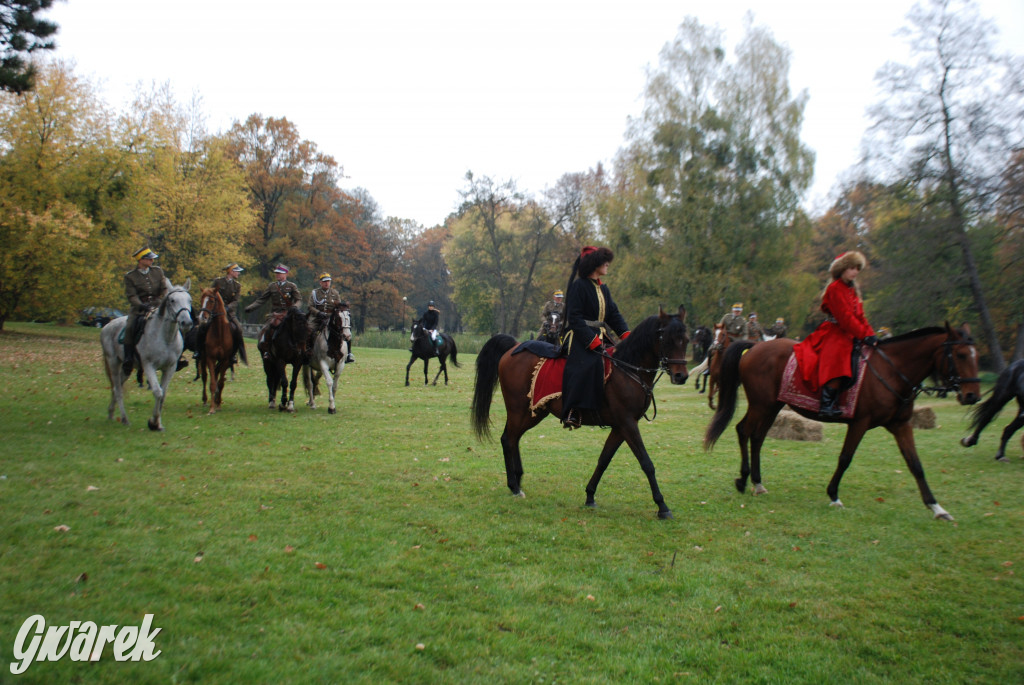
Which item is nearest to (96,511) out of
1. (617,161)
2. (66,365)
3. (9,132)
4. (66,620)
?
(66,620)

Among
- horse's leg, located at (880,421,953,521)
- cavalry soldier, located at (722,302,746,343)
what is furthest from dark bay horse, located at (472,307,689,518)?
cavalry soldier, located at (722,302,746,343)

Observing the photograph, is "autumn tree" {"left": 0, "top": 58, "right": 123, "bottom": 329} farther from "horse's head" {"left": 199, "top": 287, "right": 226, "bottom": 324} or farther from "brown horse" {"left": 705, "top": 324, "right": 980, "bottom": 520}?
"brown horse" {"left": 705, "top": 324, "right": 980, "bottom": 520}

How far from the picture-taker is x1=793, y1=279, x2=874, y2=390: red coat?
7129mm

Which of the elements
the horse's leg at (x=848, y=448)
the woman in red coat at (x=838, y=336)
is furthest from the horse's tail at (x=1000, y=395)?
the woman in red coat at (x=838, y=336)

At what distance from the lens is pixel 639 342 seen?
6.77 m

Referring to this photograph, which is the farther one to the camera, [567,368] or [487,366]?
[487,366]

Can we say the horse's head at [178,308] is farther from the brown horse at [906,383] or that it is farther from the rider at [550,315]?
the rider at [550,315]

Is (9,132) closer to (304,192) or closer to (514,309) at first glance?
(304,192)

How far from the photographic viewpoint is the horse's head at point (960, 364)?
22.7 feet

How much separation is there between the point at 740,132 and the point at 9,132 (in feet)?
118

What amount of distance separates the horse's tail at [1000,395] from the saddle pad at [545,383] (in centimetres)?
767

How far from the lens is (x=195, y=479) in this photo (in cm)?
732

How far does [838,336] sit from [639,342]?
8.40ft

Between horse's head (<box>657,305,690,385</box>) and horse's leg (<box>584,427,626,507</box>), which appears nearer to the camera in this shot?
horse's head (<box>657,305,690,385</box>)
